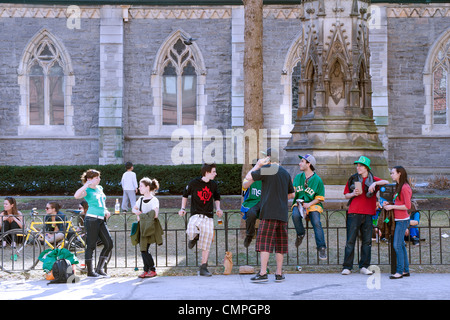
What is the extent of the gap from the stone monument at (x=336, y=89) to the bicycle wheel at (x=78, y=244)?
5503 millimetres

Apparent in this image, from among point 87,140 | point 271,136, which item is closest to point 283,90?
point 271,136

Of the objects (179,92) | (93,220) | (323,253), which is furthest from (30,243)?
(179,92)

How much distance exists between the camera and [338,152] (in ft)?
50.0

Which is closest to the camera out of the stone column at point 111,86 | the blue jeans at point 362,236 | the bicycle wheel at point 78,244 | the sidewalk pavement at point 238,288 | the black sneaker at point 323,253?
the sidewalk pavement at point 238,288

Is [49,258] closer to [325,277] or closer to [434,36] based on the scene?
[325,277]

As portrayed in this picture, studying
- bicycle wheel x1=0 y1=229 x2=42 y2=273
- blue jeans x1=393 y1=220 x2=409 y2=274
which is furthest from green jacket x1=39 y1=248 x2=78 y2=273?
blue jeans x1=393 y1=220 x2=409 y2=274

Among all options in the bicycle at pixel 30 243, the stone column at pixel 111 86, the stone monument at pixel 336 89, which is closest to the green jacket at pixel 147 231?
the bicycle at pixel 30 243

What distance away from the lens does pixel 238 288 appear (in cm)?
841

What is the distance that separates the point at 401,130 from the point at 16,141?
1401 centimetres

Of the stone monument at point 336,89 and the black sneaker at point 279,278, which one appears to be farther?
the stone monument at point 336,89

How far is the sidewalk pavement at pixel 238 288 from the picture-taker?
7.80 metres

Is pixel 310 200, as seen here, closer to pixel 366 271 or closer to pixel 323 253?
pixel 323 253

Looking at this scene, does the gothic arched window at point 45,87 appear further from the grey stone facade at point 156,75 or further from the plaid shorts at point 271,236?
the plaid shorts at point 271,236

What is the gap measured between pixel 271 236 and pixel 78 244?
147 inches
